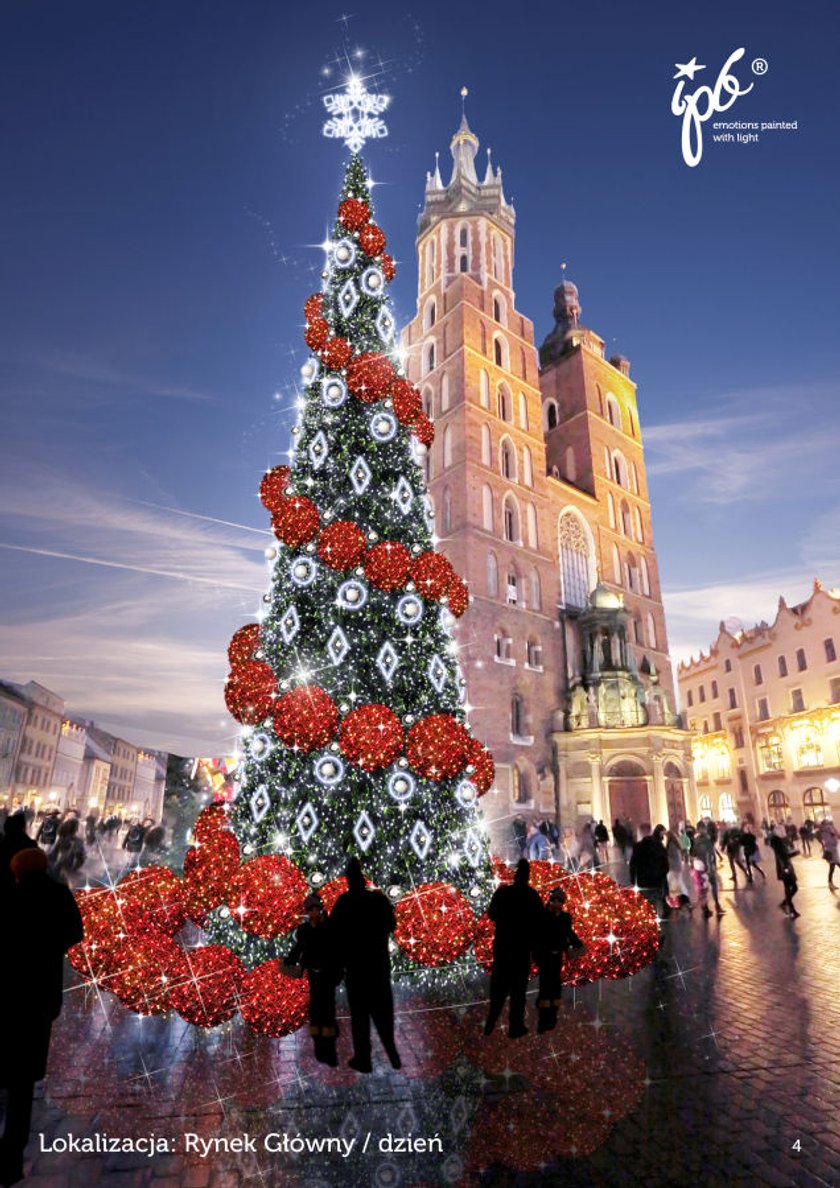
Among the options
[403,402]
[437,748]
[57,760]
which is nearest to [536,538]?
[403,402]

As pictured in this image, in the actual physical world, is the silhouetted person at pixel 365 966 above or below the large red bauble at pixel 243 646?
below

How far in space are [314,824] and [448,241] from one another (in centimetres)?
3717

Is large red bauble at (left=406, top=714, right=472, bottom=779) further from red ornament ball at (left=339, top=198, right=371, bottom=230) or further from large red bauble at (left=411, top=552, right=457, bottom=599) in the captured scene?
red ornament ball at (left=339, top=198, right=371, bottom=230)

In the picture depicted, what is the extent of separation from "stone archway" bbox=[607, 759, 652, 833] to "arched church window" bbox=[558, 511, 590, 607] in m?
9.16

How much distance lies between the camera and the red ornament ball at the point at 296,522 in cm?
751

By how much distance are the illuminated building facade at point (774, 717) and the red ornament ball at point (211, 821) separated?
36.9 meters

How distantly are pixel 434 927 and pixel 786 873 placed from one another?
28.2 feet

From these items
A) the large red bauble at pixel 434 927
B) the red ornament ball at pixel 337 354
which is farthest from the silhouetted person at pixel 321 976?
the red ornament ball at pixel 337 354

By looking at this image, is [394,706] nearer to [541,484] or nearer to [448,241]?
[541,484]

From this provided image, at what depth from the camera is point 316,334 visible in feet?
28.0

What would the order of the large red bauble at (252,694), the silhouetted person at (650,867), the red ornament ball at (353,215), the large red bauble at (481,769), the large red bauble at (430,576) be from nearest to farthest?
the large red bauble at (252,694) → the large red bauble at (481,769) → the large red bauble at (430,576) → the red ornament ball at (353,215) → the silhouetted person at (650,867)

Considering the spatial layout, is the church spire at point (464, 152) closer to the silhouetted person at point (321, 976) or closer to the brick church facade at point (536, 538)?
the brick church facade at point (536, 538)

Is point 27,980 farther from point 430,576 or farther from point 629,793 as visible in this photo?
point 629,793

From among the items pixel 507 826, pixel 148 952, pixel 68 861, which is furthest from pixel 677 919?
pixel 507 826
